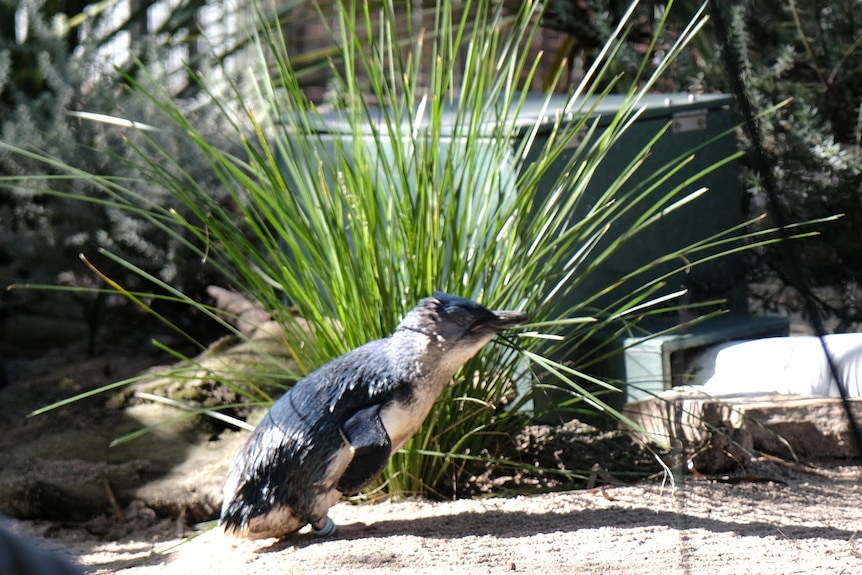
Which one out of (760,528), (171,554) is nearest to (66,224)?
(171,554)

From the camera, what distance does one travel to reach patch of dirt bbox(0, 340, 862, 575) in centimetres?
204

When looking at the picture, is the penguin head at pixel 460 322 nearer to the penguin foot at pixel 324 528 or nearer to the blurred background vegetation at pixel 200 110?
the penguin foot at pixel 324 528

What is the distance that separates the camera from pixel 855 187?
3.55m

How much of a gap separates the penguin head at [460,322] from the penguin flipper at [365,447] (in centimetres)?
21

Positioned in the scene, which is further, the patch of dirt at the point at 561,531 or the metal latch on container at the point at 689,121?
the metal latch on container at the point at 689,121

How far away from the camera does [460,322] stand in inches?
87.6

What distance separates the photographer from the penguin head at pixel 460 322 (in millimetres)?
2227

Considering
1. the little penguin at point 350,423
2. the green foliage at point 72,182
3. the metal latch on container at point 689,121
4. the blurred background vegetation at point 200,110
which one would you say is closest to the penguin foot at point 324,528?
the little penguin at point 350,423

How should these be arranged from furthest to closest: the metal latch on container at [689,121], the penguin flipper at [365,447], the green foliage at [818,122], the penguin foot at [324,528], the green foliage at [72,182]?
the green foliage at [72,182] → the green foliage at [818,122] → the metal latch on container at [689,121] → the penguin foot at [324,528] → the penguin flipper at [365,447]

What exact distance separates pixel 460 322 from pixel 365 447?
1.13ft

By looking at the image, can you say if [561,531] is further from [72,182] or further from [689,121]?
[72,182]

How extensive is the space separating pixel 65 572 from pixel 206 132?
4.30 m

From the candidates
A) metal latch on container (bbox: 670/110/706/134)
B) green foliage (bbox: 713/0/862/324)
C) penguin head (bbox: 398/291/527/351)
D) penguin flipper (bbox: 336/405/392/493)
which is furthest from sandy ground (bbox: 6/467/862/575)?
metal latch on container (bbox: 670/110/706/134)

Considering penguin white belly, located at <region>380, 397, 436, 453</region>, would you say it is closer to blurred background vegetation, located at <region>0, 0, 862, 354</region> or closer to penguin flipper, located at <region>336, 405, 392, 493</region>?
penguin flipper, located at <region>336, 405, 392, 493</region>
